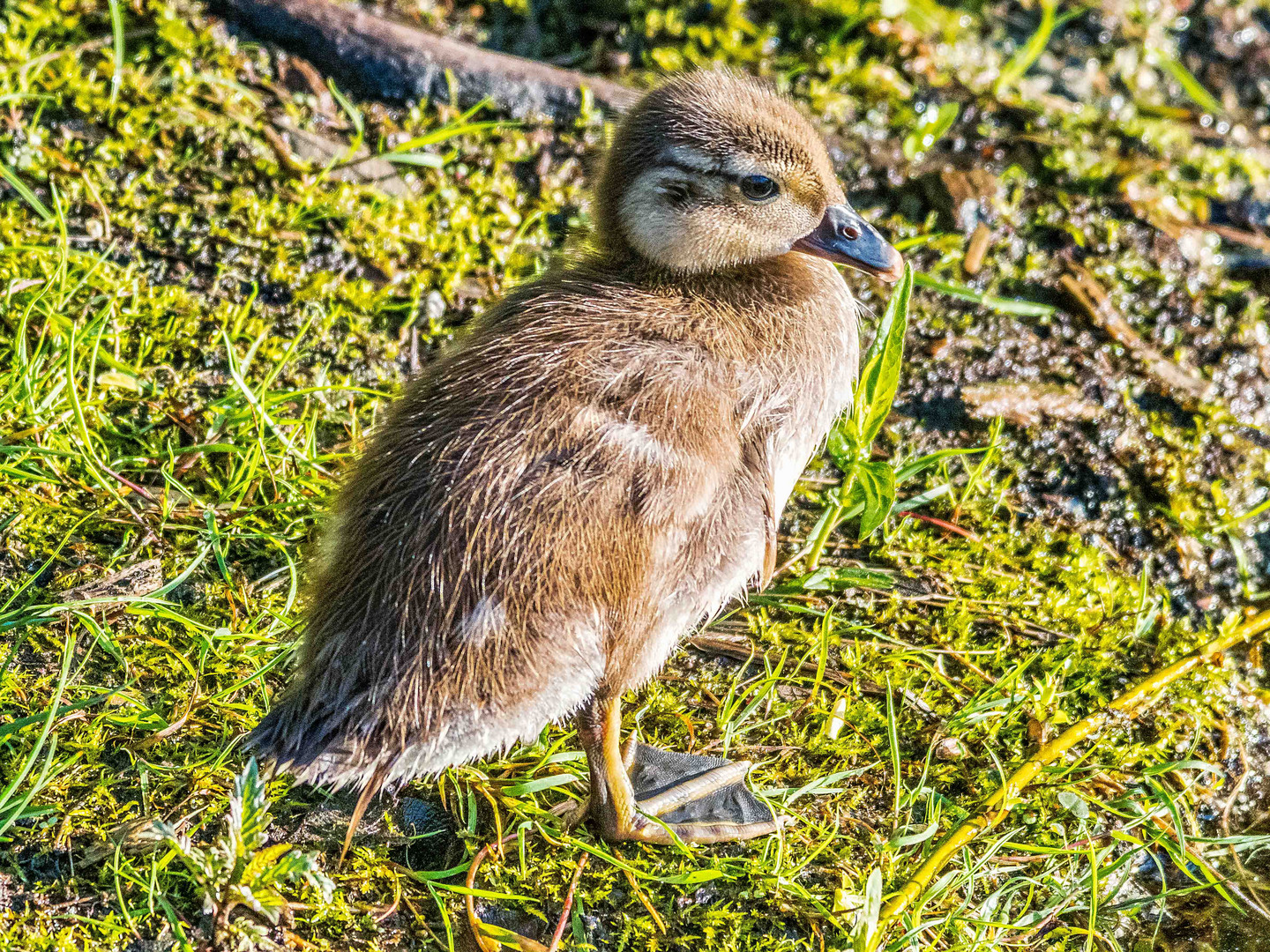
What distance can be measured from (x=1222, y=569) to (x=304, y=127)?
3.51 m

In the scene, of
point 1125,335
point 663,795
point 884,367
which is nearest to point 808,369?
point 884,367

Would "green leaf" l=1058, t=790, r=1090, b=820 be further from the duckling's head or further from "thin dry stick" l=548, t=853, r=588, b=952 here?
the duckling's head

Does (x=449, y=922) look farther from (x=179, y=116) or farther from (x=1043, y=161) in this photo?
(x=1043, y=161)

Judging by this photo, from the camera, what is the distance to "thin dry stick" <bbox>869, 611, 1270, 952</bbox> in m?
2.80

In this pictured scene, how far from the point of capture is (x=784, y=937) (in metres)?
2.81

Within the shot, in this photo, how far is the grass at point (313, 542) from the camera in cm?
Result: 279

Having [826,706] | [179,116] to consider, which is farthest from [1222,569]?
[179,116]

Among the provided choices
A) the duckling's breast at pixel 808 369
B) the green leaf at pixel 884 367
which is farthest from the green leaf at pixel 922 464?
the duckling's breast at pixel 808 369

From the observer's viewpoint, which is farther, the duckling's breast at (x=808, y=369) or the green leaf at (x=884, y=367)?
the green leaf at (x=884, y=367)

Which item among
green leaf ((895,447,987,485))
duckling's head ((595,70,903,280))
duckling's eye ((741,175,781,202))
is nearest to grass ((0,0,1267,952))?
green leaf ((895,447,987,485))

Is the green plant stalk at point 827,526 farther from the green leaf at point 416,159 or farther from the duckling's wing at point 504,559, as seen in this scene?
the green leaf at point 416,159

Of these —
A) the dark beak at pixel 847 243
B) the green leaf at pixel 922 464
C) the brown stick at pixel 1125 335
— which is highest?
the dark beak at pixel 847 243

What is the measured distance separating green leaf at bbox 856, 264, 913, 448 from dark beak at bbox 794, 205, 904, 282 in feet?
0.29

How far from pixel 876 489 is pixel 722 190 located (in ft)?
3.00
